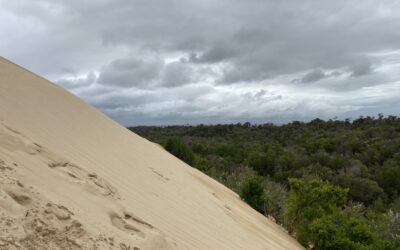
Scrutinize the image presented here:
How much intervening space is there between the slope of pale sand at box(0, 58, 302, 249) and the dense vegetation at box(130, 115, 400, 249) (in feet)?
5.47

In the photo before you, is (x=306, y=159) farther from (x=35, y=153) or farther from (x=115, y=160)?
(x=35, y=153)

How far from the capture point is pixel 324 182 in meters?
17.3

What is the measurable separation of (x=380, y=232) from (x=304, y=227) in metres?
2.32

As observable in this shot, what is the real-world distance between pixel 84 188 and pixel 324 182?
39.5ft

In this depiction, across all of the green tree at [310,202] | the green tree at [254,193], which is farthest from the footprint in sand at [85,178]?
the green tree at [254,193]

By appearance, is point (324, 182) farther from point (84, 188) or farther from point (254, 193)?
point (84, 188)

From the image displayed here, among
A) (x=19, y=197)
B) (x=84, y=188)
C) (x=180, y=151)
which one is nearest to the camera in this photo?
(x=19, y=197)

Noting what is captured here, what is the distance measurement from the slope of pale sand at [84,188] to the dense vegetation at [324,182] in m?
1.67

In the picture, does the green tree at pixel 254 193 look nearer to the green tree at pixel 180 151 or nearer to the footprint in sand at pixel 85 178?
the green tree at pixel 180 151

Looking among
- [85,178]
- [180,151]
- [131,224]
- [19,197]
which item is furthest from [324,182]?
[180,151]

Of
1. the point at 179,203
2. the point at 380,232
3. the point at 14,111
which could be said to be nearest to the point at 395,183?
the point at 380,232

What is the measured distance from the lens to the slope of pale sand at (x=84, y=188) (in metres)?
5.27

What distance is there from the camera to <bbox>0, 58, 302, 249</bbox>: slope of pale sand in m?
5.27

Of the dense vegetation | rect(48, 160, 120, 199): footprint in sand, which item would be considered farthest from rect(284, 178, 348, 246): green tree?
rect(48, 160, 120, 199): footprint in sand
